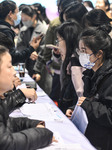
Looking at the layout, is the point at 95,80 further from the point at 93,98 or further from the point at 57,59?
the point at 57,59

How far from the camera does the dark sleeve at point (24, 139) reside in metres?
1.05

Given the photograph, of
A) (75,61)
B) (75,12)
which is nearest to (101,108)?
(75,61)

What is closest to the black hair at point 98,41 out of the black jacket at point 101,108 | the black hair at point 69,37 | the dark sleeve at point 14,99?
the black jacket at point 101,108

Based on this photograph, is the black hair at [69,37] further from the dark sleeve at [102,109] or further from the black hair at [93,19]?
the dark sleeve at [102,109]

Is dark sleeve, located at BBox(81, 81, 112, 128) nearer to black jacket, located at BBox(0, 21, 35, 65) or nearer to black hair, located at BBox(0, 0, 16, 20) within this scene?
black jacket, located at BBox(0, 21, 35, 65)

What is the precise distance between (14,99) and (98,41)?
738mm

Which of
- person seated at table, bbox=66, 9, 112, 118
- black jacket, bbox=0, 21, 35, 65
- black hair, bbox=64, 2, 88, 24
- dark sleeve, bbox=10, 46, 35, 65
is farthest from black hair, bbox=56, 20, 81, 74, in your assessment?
dark sleeve, bbox=10, 46, 35, 65

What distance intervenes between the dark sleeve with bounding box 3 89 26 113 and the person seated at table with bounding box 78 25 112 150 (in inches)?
14.6

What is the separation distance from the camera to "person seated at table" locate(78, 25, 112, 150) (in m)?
1.54

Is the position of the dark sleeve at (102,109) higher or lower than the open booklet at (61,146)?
higher

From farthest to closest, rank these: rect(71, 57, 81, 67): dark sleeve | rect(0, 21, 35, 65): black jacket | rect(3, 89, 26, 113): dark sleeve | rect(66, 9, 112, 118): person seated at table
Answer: rect(0, 21, 35, 65): black jacket
rect(66, 9, 112, 118): person seated at table
rect(71, 57, 81, 67): dark sleeve
rect(3, 89, 26, 113): dark sleeve

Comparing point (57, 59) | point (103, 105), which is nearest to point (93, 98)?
point (103, 105)

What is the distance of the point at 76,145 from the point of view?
1.25 metres

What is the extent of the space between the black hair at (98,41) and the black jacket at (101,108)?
11 cm
